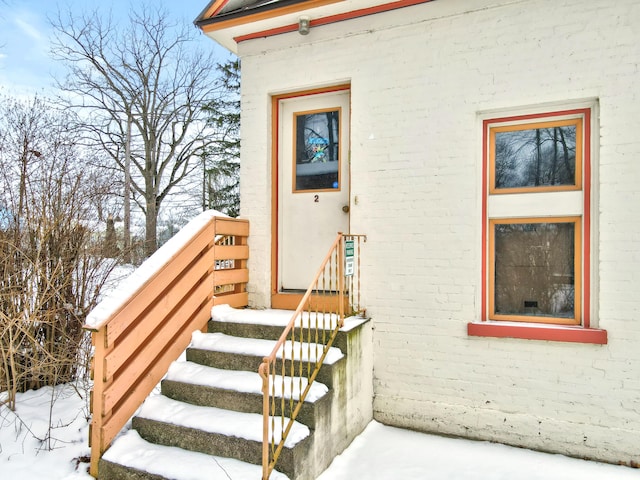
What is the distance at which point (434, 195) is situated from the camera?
4.12 metres

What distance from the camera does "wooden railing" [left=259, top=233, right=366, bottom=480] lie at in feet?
9.11

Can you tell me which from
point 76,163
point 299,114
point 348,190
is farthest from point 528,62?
point 76,163

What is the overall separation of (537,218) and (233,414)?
3.07 m

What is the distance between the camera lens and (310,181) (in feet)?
16.1

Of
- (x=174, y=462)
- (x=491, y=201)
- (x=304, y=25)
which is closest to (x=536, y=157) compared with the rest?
(x=491, y=201)

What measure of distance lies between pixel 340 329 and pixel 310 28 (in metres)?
3.21

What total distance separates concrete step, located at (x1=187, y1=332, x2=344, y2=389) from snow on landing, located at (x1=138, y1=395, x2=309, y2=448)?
43cm

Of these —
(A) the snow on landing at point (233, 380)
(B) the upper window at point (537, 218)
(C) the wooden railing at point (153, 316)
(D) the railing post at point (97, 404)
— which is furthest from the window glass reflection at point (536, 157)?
(D) the railing post at point (97, 404)

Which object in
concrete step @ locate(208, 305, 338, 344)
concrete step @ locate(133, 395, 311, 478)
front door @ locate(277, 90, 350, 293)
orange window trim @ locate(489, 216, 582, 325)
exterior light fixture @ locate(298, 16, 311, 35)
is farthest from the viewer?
front door @ locate(277, 90, 350, 293)

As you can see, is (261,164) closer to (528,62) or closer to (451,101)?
(451,101)

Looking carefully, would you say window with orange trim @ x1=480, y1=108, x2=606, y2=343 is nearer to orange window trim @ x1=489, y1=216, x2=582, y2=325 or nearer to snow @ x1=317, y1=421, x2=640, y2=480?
orange window trim @ x1=489, y1=216, x2=582, y2=325

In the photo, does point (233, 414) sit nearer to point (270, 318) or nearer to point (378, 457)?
point (270, 318)

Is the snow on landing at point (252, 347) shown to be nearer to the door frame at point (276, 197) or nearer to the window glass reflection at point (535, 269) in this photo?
the door frame at point (276, 197)

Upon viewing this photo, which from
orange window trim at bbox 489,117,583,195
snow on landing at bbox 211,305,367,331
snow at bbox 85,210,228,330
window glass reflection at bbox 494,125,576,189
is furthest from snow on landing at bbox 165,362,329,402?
window glass reflection at bbox 494,125,576,189
